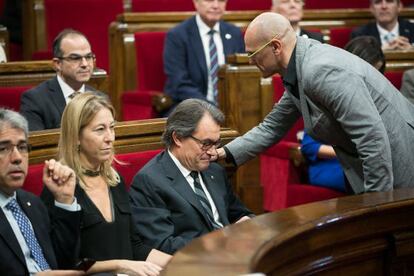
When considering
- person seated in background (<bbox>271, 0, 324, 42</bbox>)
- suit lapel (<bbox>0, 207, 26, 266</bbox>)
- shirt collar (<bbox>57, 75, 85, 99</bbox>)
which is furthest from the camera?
person seated in background (<bbox>271, 0, 324, 42</bbox>)

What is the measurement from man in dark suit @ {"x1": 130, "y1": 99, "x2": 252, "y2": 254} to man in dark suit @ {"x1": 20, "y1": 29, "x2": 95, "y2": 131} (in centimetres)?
69

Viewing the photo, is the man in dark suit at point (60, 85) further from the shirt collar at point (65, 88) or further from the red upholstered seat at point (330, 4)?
the red upholstered seat at point (330, 4)

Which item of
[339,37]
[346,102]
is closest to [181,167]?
[346,102]

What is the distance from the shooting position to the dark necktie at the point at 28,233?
1.76 m

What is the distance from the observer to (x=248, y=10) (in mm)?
4188

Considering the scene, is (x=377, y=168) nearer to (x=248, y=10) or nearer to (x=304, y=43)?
(x=304, y=43)

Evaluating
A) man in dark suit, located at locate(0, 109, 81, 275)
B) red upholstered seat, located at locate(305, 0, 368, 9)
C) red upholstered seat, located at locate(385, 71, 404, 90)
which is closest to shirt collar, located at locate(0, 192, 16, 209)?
man in dark suit, located at locate(0, 109, 81, 275)

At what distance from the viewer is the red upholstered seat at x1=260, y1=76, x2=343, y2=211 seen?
2.92 metres

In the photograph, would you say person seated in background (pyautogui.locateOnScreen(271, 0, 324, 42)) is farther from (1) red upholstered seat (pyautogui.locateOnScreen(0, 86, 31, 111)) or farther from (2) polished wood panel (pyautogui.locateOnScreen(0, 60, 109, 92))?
(1) red upholstered seat (pyautogui.locateOnScreen(0, 86, 31, 111))

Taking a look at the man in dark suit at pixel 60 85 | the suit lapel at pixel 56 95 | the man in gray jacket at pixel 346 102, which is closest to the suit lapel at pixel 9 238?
the man in gray jacket at pixel 346 102

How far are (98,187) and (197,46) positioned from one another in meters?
1.62

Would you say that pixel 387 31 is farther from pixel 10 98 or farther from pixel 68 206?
pixel 68 206

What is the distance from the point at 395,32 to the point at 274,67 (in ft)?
5.89

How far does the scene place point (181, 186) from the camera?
2.13 metres
